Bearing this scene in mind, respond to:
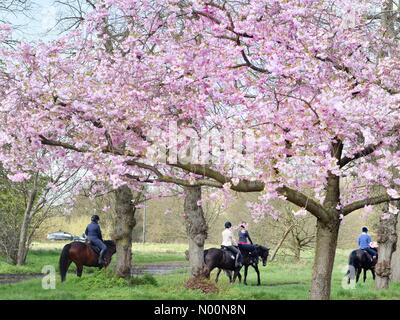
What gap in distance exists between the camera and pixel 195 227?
1730 cm

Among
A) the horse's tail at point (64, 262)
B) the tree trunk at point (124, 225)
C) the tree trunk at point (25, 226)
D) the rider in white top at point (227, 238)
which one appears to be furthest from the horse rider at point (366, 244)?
the tree trunk at point (25, 226)

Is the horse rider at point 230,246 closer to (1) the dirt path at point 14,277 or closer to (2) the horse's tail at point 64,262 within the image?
(2) the horse's tail at point 64,262

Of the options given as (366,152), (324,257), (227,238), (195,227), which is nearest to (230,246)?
(227,238)

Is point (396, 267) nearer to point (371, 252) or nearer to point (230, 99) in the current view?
point (371, 252)

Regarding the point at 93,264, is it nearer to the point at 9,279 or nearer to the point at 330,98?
the point at 9,279

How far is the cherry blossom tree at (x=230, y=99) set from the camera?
9.91 m

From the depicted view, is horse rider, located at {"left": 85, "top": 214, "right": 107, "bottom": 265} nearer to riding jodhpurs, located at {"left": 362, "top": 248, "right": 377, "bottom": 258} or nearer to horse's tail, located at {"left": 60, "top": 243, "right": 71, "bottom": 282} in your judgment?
horse's tail, located at {"left": 60, "top": 243, "right": 71, "bottom": 282}

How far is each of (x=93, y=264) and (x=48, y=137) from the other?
833 cm

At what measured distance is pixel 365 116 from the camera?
9516 mm

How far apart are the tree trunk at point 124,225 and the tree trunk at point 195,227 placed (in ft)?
7.83

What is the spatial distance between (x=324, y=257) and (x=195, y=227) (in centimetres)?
635

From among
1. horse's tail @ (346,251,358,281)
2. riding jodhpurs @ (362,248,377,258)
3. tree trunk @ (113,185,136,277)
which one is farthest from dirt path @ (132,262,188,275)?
riding jodhpurs @ (362,248,377,258)

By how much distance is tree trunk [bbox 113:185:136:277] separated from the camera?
62.0 ft

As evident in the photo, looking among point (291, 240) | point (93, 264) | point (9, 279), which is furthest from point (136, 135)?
point (291, 240)
